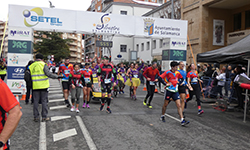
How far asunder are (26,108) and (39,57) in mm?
3197

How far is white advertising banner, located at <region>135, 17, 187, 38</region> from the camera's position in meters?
14.3

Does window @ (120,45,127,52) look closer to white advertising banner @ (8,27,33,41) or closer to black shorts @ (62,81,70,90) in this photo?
white advertising banner @ (8,27,33,41)

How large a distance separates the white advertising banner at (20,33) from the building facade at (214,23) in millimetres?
18432

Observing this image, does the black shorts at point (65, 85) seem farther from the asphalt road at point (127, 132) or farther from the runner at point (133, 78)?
the runner at point (133, 78)

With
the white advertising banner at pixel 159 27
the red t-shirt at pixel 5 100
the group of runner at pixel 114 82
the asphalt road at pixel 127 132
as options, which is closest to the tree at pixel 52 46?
the white advertising banner at pixel 159 27

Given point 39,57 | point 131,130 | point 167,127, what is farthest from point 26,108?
point 167,127

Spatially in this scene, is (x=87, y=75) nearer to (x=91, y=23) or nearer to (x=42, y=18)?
(x=91, y=23)

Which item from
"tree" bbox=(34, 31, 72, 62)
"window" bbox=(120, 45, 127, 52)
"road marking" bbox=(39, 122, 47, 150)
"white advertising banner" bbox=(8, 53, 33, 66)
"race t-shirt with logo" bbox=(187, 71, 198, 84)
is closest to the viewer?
"road marking" bbox=(39, 122, 47, 150)

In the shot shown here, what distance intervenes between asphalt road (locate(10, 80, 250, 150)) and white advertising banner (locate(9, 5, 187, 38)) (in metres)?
6.05

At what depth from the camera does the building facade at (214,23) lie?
78.6ft

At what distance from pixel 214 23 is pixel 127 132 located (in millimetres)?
22949

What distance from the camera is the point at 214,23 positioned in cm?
2531

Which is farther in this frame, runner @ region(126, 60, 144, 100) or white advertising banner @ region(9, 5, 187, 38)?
runner @ region(126, 60, 144, 100)

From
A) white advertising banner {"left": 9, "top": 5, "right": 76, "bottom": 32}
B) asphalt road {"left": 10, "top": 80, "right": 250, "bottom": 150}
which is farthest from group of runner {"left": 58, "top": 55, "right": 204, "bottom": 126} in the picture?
white advertising banner {"left": 9, "top": 5, "right": 76, "bottom": 32}
